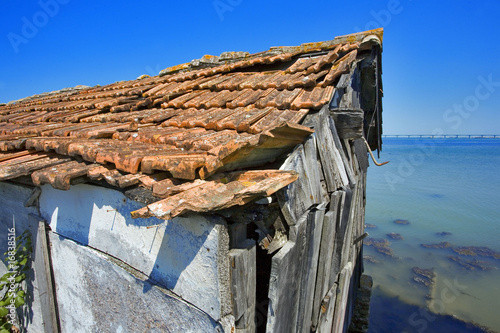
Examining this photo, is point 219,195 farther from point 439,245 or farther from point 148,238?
point 439,245

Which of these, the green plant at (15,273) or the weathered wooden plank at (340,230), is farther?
the green plant at (15,273)

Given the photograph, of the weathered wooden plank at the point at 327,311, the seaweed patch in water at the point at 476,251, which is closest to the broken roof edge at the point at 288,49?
the weathered wooden plank at the point at 327,311

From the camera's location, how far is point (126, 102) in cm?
462

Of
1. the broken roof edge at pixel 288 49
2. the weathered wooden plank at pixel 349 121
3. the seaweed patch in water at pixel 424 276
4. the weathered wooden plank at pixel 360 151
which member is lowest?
the seaweed patch in water at pixel 424 276

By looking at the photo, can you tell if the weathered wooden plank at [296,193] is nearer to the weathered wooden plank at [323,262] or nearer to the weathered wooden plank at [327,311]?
the weathered wooden plank at [323,262]

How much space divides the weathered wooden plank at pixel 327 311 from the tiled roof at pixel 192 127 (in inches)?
68.9

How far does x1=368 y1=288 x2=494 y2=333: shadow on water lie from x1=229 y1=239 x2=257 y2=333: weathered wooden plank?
8.17 m

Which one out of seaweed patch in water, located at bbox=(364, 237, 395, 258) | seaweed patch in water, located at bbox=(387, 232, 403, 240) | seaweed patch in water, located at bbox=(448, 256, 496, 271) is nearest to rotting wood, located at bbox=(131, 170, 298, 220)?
seaweed patch in water, located at bbox=(364, 237, 395, 258)

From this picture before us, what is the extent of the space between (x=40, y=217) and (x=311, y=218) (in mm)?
2989

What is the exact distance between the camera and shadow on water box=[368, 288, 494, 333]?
26.9ft

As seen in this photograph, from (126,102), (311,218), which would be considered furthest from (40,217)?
(311,218)

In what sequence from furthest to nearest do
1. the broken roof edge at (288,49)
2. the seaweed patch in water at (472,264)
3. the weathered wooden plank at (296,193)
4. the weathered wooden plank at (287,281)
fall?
1. the seaweed patch in water at (472,264)
2. the broken roof edge at (288,49)
3. the weathered wooden plank at (296,193)
4. the weathered wooden plank at (287,281)

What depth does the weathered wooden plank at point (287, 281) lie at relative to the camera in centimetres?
182
